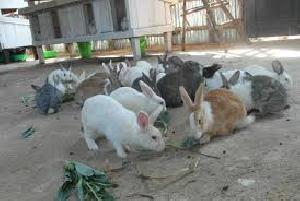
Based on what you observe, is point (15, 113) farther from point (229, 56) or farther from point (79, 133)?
point (229, 56)

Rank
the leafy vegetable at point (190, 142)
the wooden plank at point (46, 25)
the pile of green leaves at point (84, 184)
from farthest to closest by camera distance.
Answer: the wooden plank at point (46, 25), the leafy vegetable at point (190, 142), the pile of green leaves at point (84, 184)

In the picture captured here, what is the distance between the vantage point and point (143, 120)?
10.7ft

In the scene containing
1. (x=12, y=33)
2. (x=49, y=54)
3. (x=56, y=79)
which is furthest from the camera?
(x=12, y=33)

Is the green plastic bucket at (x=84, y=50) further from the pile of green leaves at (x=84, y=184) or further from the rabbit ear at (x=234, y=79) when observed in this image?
the pile of green leaves at (x=84, y=184)

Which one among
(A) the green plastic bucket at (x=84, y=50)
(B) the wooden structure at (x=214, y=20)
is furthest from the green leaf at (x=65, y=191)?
(A) the green plastic bucket at (x=84, y=50)

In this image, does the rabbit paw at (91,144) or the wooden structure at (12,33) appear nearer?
the rabbit paw at (91,144)

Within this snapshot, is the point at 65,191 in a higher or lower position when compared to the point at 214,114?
lower

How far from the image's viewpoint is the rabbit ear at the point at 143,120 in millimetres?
3232

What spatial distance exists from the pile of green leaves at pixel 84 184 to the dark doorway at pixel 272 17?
9290mm

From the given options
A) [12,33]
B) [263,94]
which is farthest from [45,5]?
[263,94]

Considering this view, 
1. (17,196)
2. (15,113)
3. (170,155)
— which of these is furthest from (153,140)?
(15,113)

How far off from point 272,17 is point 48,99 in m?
7.61

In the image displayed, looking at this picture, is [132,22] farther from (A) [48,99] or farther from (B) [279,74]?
(B) [279,74]

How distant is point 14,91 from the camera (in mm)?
8133
